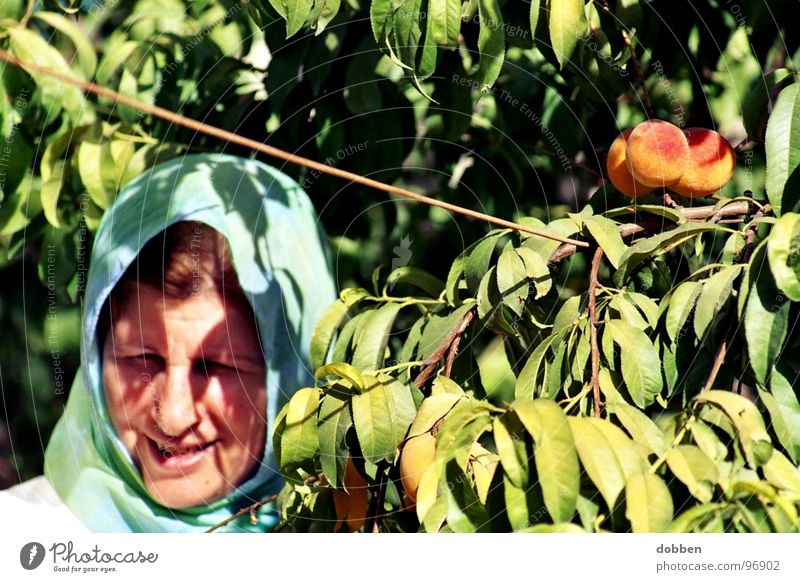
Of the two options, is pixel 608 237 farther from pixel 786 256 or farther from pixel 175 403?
pixel 175 403

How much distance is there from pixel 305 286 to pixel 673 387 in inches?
15.2

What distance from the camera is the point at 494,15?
684 mm

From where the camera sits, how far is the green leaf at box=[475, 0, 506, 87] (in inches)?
26.9

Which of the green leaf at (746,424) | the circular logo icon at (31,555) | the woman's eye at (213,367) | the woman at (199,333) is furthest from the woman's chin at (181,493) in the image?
the green leaf at (746,424)

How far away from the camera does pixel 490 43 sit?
69cm

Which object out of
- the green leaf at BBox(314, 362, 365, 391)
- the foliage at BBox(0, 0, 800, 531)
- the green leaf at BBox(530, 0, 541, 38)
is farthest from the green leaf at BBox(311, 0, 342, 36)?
the green leaf at BBox(314, 362, 365, 391)

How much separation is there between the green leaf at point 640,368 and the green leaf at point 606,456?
2.5 inches

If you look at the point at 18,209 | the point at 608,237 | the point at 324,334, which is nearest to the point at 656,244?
the point at 608,237

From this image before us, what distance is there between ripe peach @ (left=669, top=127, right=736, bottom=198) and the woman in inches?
14.4

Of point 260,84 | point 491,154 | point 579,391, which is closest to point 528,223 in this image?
point 579,391

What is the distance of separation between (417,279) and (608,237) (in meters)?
0.18

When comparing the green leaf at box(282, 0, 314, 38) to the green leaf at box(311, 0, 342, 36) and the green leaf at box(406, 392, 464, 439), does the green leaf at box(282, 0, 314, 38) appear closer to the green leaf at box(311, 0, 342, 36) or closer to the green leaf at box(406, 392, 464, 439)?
the green leaf at box(311, 0, 342, 36)

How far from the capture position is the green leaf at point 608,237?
0.65m

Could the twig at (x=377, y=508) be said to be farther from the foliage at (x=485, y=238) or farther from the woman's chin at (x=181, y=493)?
the woman's chin at (x=181, y=493)
